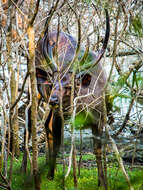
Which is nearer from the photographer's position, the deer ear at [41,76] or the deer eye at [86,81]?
the deer eye at [86,81]

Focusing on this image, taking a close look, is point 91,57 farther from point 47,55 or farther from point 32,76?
point 32,76

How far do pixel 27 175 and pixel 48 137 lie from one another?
16.2ft

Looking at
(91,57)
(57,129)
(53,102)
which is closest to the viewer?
(91,57)

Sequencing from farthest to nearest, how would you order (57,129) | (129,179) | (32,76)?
(57,129) → (32,76) → (129,179)

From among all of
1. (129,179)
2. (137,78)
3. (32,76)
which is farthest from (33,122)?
(129,179)

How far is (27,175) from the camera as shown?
4.73ft

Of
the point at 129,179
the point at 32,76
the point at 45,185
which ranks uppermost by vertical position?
the point at 32,76

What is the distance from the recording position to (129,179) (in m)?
1.33

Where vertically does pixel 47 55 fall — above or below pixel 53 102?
above

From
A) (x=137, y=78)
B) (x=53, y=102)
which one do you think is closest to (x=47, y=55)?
(x=53, y=102)

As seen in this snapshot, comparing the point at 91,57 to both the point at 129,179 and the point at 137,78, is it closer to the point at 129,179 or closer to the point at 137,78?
the point at 137,78

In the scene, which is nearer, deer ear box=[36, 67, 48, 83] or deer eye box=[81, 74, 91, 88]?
deer eye box=[81, 74, 91, 88]

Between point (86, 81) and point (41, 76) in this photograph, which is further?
point (41, 76)

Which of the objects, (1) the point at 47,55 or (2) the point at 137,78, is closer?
(2) the point at 137,78
